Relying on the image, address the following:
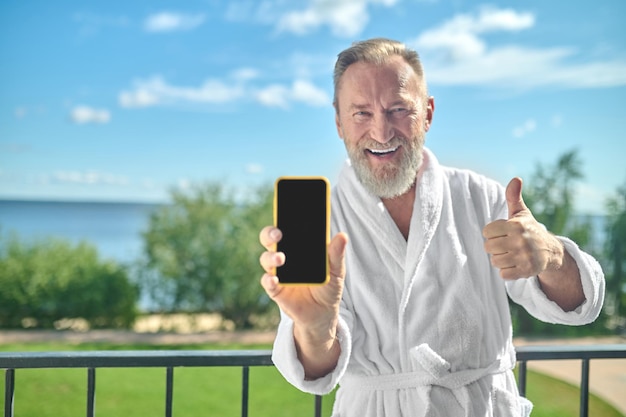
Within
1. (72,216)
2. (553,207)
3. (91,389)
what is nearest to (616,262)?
(553,207)

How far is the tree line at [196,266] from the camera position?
297 inches

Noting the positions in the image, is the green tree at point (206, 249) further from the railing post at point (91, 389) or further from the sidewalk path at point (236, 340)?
the railing post at point (91, 389)

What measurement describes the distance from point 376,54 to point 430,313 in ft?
1.45

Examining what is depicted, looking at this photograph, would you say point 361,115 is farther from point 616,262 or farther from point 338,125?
point 616,262

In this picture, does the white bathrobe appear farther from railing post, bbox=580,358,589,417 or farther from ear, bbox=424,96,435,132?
railing post, bbox=580,358,589,417

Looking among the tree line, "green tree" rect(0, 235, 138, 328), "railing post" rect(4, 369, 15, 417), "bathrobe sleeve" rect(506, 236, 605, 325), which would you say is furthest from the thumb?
"green tree" rect(0, 235, 138, 328)

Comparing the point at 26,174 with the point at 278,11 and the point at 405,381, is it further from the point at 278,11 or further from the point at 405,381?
the point at 405,381

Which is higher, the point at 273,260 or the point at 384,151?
the point at 384,151

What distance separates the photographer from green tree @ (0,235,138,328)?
8.00 meters

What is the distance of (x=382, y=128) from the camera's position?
3.63ft

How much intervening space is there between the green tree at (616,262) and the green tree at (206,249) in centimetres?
412

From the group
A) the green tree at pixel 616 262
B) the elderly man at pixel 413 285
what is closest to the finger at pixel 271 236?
the elderly man at pixel 413 285

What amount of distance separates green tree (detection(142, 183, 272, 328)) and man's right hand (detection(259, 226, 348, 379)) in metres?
6.54

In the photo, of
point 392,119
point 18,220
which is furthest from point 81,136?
point 392,119
